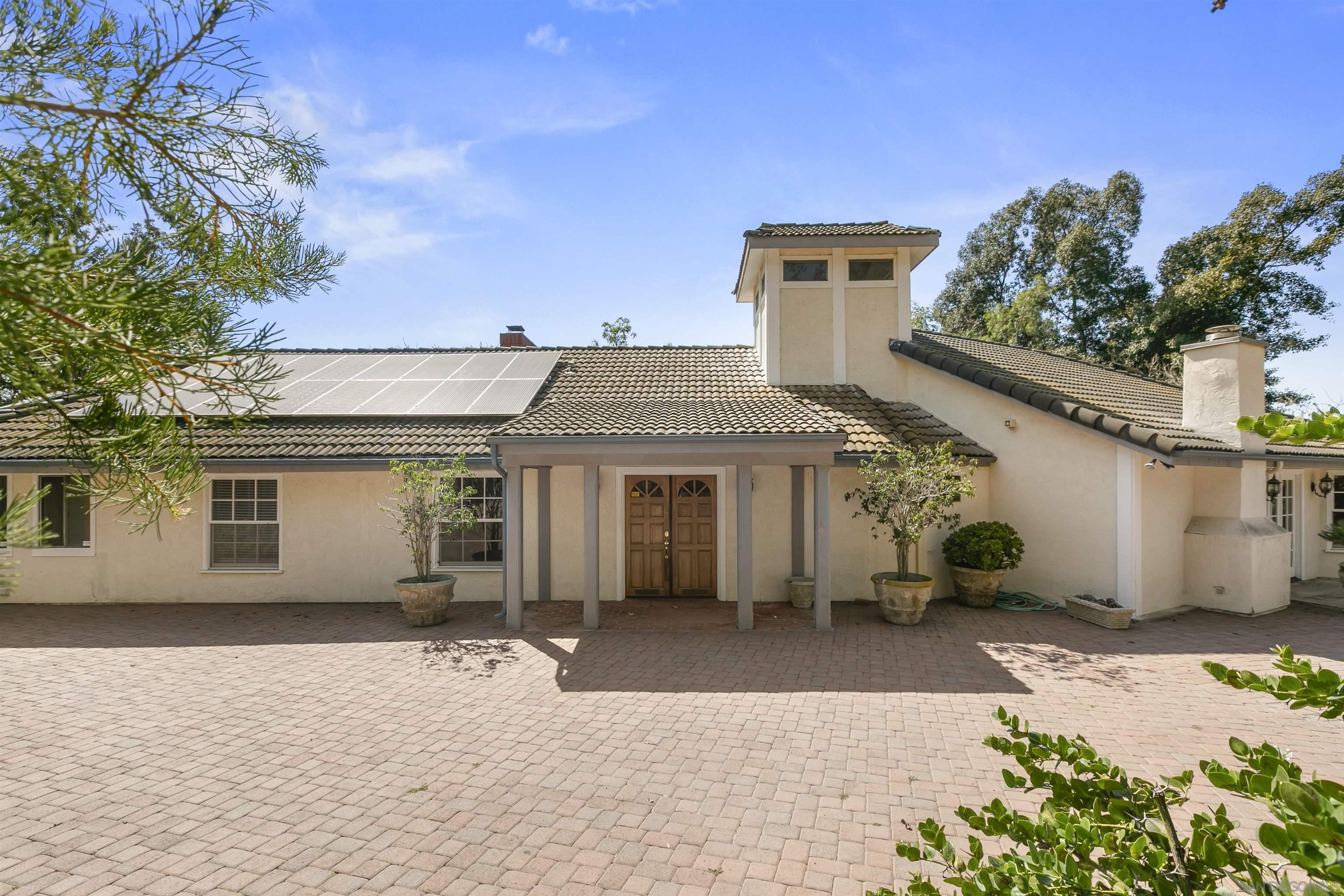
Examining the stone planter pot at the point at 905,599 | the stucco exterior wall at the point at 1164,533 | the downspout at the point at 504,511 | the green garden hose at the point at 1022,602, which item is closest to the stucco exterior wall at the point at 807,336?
the stone planter pot at the point at 905,599

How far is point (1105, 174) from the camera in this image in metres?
26.3

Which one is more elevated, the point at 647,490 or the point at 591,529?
the point at 647,490

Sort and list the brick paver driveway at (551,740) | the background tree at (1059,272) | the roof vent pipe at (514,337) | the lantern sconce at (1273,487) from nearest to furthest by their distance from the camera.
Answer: the brick paver driveway at (551,740), the lantern sconce at (1273,487), the roof vent pipe at (514,337), the background tree at (1059,272)

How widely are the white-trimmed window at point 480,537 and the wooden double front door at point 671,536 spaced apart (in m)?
2.31

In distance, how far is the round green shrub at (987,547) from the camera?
1027 cm

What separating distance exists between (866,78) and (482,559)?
934 centimetres

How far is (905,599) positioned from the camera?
9344mm

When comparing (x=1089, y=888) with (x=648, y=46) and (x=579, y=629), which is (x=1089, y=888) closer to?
(x=648, y=46)

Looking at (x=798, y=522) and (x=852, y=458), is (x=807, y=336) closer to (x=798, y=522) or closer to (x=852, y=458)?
(x=852, y=458)

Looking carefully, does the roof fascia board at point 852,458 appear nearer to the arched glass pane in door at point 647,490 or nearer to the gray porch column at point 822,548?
the gray porch column at point 822,548

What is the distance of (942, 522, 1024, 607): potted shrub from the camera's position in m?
10.3

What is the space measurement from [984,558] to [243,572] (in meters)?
12.7

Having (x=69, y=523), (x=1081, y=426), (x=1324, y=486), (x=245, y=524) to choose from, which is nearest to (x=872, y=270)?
(x=1081, y=426)

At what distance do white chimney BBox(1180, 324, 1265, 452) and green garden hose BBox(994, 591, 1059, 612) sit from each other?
147 inches
